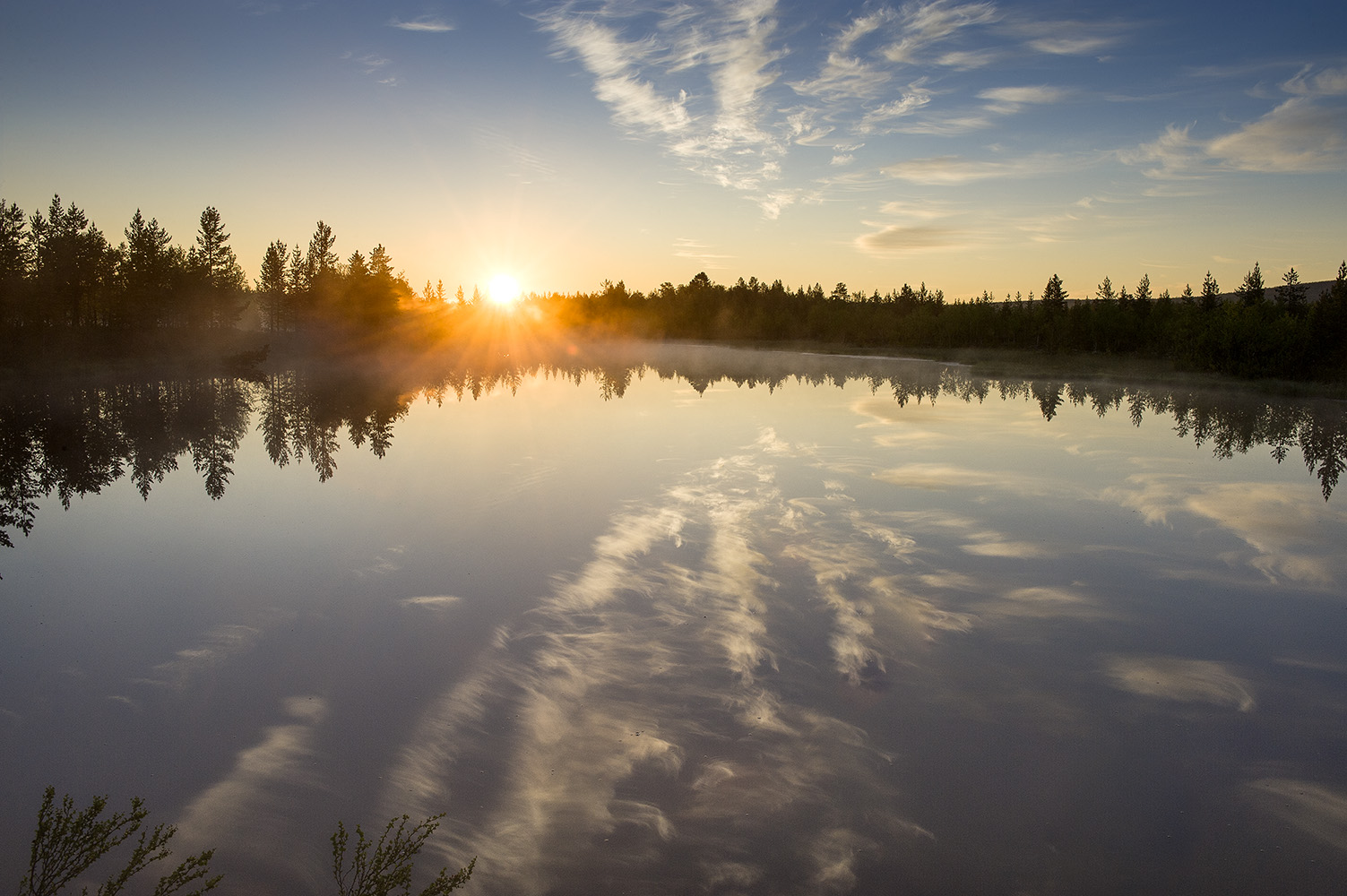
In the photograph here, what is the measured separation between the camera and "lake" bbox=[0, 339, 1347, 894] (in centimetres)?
548

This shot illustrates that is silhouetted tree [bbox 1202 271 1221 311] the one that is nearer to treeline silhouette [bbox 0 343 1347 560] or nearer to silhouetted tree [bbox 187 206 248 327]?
treeline silhouette [bbox 0 343 1347 560]

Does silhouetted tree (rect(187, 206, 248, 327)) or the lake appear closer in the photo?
the lake

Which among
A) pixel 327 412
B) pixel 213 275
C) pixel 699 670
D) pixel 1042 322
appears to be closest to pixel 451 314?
pixel 213 275

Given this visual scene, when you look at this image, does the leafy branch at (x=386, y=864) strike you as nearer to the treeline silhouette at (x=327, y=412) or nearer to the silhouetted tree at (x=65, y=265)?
the treeline silhouette at (x=327, y=412)

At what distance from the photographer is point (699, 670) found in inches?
315

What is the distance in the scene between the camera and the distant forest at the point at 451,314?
176 feet

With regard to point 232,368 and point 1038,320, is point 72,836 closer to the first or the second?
point 232,368

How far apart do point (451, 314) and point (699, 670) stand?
15896 centimetres

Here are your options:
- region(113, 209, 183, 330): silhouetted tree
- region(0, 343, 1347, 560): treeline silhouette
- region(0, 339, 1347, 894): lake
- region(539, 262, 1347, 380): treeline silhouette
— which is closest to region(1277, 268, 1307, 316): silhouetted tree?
region(539, 262, 1347, 380): treeline silhouette

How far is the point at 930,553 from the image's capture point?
12117mm

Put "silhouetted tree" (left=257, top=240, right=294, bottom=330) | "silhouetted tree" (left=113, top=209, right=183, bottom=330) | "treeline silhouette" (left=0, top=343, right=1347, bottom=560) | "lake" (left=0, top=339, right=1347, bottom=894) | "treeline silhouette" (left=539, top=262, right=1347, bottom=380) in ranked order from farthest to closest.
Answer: "silhouetted tree" (left=257, top=240, right=294, bottom=330) → "silhouetted tree" (left=113, top=209, right=183, bottom=330) → "treeline silhouette" (left=539, top=262, right=1347, bottom=380) → "treeline silhouette" (left=0, top=343, right=1347, bottom=560) → "lake" (left=0, top=339, right=1347, bottom=894)

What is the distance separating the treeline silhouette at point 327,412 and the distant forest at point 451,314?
12.4 metres

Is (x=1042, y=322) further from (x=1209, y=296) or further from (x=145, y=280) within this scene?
(x=145, y=280)

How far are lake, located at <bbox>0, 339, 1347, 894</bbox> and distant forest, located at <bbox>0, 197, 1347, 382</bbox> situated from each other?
46.2m
